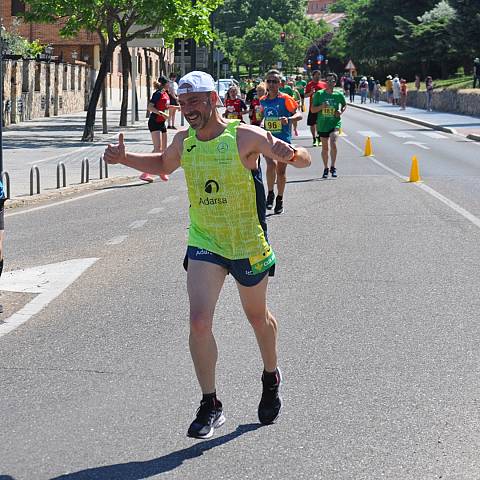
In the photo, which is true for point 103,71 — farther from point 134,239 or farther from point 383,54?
point 383,54

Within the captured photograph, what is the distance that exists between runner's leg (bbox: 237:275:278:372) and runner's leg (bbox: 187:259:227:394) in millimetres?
196

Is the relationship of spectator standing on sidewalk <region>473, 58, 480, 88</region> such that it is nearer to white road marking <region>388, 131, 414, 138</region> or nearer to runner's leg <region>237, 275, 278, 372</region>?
white road marking <region>388, 131, 414, 138</region>

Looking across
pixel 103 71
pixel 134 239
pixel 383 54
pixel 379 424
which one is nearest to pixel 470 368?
pixel 379 424

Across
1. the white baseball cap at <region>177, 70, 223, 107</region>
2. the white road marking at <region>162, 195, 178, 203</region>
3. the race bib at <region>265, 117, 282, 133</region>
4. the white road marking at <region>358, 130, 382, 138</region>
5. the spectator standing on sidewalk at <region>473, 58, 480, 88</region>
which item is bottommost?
the white road marking at <region>358, 130, 382, 138</region>

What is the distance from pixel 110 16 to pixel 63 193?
1955 centimetres

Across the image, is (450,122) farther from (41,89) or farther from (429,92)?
(41,89)

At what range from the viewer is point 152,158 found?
6180mm

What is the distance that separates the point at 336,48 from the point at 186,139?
12859 cm

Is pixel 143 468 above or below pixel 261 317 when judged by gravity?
below

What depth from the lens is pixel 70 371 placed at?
281 inches

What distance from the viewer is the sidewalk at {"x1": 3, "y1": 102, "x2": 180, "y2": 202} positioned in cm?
2196

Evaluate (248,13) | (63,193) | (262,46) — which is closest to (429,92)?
(63,193)

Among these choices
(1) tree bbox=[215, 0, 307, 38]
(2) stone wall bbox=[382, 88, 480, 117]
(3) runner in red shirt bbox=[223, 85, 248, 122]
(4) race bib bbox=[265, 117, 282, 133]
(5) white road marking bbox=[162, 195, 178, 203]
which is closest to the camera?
(4) race bib bbox=[265, 117, 282, 133]

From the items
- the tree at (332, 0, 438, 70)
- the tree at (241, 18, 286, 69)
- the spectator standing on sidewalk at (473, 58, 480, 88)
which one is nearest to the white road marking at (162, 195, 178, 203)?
the spectator standing on sidewalk at (473, 58, 480, 88)
